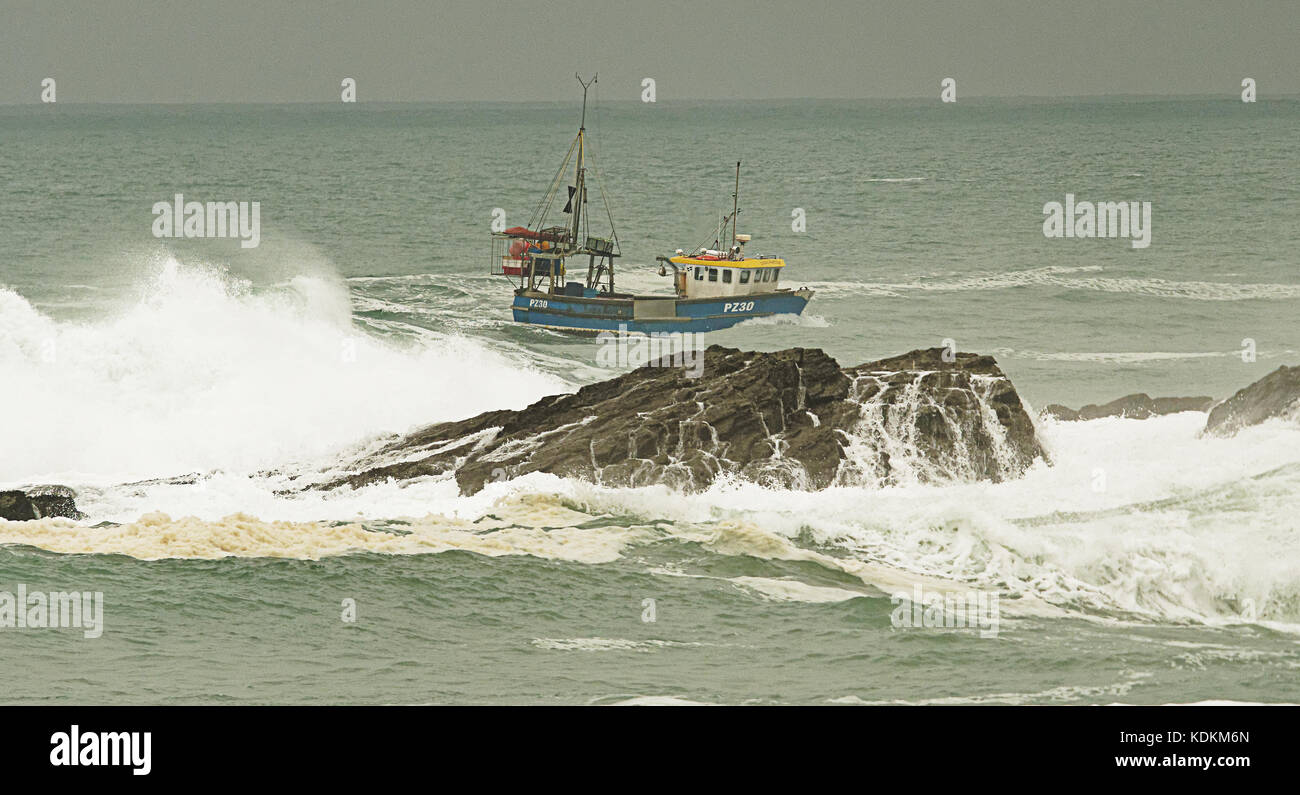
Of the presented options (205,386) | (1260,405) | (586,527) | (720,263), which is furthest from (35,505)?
(720,263)

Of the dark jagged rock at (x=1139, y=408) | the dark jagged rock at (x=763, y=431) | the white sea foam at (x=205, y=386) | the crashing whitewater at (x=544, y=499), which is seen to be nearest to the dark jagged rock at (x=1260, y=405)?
the crashing whitewater at (x=544, y=499)

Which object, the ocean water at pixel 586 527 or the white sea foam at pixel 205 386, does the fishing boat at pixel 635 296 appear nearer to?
the ocean water at pixel 586 527

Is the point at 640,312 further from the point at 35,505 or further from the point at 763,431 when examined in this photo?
the point at 35,505

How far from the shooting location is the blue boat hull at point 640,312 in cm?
4775

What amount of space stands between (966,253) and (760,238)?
40.7 ft

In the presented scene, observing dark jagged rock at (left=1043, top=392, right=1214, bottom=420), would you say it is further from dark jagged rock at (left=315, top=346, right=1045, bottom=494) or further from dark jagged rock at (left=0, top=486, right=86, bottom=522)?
dark jagged rock at (left=0, top=486, right=86, bottom=522)

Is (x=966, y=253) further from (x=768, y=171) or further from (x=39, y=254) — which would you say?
(x=768, y=171)

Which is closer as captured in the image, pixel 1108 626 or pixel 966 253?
pixel 1108 626

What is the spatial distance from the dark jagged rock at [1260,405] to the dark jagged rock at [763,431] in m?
3.15

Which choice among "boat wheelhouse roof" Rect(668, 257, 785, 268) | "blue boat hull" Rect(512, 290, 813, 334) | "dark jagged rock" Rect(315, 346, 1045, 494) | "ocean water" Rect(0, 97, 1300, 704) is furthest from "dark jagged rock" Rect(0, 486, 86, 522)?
"boat wheelhouse roof" Rect(668, 257, 785, 268)

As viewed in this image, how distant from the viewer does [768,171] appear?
423 ft
